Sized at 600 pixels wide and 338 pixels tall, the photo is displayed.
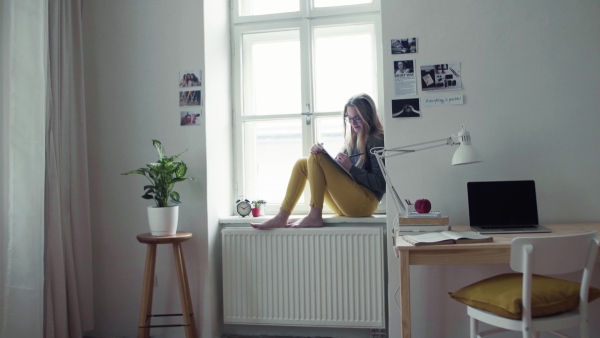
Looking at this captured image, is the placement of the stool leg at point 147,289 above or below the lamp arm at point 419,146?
below

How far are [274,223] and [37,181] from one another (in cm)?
121

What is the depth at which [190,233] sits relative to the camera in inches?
101

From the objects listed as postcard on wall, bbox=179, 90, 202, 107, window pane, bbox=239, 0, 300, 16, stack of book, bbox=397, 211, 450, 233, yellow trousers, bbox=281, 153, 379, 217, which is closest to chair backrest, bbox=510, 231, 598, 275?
stack of book, bbox=397, 211, 450, 233

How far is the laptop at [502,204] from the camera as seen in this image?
2.27 meters

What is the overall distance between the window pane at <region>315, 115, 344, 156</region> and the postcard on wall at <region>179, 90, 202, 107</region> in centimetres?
75

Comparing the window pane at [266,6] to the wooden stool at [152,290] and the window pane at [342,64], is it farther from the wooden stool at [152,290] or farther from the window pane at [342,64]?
the wooden stool at [152,290]

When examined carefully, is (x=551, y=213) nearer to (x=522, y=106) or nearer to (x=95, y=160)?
(x=522, y=106)

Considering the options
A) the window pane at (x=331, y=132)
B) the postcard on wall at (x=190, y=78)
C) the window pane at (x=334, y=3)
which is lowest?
the window pane at (x=331, y=132)

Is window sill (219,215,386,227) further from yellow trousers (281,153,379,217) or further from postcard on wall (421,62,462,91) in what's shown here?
postcard on wall (421,62,462,91)

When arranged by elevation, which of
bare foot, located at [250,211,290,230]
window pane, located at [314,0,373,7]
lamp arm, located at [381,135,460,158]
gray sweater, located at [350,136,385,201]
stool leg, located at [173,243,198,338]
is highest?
window pane, located at [314,0,373,7]

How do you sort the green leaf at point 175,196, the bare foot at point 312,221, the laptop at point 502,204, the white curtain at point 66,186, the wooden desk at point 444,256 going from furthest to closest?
1. the bare foot at point 312,221
2. the green leaf at point 175,196
3. the white curtain at point 66,186
4. the laptop at point 502,204
5. the wooden desk at point 444,256

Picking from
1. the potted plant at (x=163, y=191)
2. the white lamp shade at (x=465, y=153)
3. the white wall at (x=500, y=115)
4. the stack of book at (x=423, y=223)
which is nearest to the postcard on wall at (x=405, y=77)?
the white wall at (x=500, y=115)

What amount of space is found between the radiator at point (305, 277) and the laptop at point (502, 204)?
52cm

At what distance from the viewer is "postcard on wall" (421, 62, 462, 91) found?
2.46m
